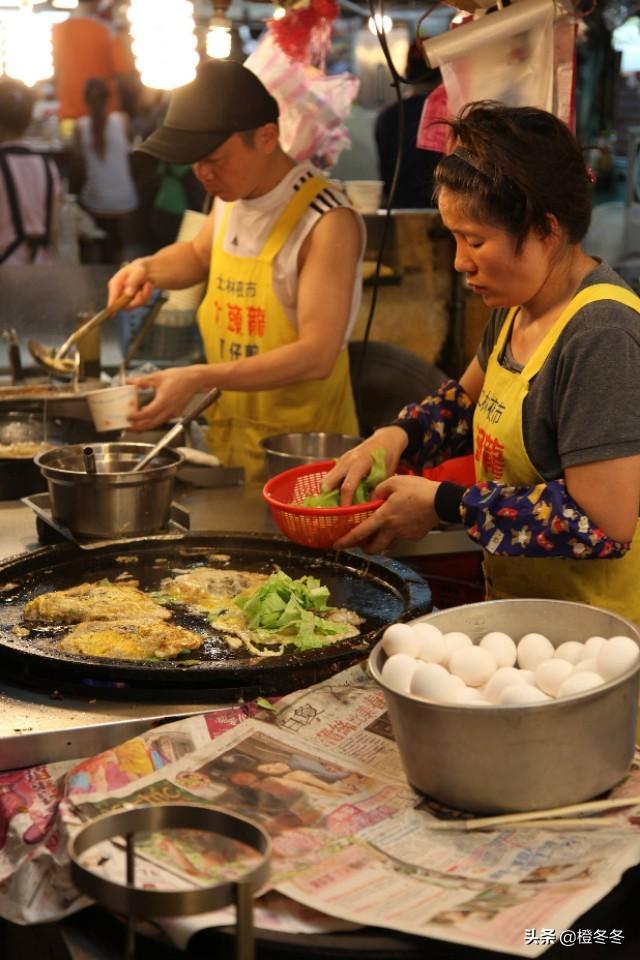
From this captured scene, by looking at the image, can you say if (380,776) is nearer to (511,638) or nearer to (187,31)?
(511,638)

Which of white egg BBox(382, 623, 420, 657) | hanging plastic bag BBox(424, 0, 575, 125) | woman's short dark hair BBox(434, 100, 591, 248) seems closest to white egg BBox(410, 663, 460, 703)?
white egg BBox(382, 623, 420, 657)

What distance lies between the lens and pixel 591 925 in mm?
1676

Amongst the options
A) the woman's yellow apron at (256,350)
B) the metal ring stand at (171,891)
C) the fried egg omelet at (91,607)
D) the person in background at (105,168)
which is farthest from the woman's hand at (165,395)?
the person in background at (105,168)

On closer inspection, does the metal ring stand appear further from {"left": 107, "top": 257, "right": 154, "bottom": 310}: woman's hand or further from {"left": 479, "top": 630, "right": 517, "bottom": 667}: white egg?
{"left": 107, "top": 257, "right": 154, "bottom": 310}: woman's hand

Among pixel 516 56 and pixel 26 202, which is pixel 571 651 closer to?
pixel 516 56

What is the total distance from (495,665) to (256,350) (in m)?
2.40

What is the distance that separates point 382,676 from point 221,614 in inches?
29.4

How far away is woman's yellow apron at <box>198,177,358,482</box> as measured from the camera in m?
4.03

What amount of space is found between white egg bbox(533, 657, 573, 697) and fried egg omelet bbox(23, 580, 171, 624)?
900 millimetres

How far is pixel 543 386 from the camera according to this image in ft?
7.57

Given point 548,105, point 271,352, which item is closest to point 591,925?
point 548,105

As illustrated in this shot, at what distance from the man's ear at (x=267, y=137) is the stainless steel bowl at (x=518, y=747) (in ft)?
8.34

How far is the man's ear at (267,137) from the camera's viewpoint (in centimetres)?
386

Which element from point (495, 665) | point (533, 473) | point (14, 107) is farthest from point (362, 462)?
point (14, 107)
